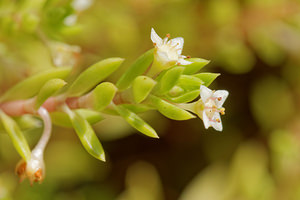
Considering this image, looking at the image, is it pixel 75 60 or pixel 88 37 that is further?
pixel 88 37

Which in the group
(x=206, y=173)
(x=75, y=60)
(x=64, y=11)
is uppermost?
(x=64, y=11)

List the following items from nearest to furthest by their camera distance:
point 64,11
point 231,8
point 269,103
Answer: point 64,11 → point 231,8 → point 269,103

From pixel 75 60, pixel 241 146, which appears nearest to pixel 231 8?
pixel 241 146

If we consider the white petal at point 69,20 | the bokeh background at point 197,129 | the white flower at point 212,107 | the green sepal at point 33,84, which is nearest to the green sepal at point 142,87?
the white flower at point 212,107

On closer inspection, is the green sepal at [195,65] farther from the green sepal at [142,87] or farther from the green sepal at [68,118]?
the green sepal at [68,118]

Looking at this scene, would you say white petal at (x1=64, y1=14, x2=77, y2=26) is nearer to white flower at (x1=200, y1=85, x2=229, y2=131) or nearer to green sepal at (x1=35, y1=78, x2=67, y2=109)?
green sepal at (x1=35, y1=78, x2=67, y2=109)

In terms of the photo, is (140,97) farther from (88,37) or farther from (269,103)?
(269,103)
